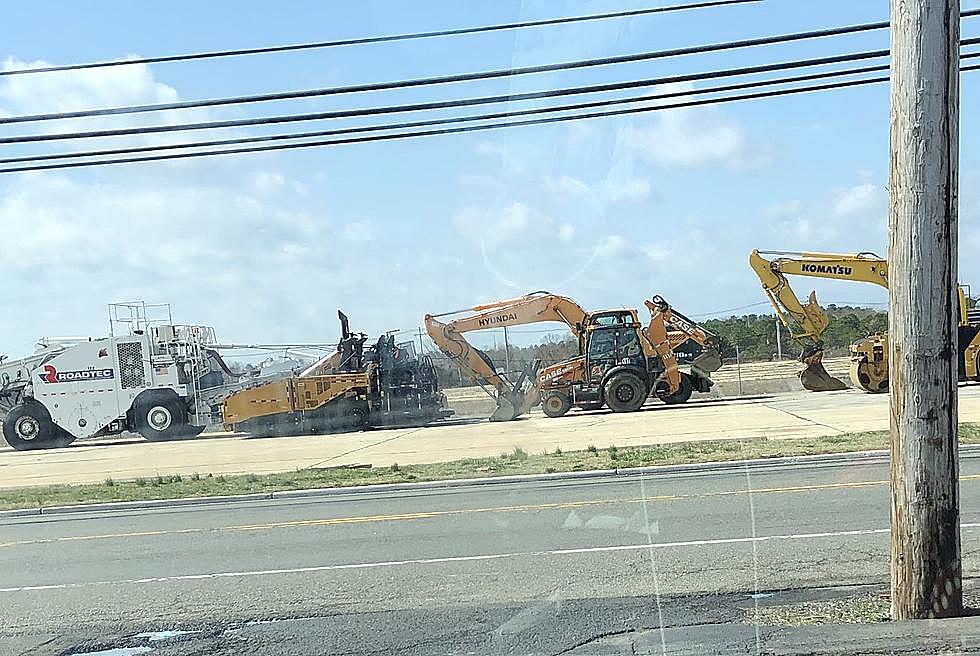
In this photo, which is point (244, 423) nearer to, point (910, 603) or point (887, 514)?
point (887, 514)

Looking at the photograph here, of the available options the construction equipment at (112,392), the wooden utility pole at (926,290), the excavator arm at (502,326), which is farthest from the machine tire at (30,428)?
the wooden utility pole at (926,290)

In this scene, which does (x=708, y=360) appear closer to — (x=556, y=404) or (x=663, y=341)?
(x=663, y=341)

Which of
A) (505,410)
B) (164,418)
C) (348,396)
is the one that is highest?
(348,396)

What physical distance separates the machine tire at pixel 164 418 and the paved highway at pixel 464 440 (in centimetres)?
52

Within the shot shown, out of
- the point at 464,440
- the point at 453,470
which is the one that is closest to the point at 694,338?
the point at 464,440

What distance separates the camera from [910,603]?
607 centimetres

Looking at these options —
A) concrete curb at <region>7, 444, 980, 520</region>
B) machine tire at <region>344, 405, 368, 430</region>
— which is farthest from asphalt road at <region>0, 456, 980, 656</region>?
machine tire at <region>344, 405, 368, 430</region>

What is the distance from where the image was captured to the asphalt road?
6680 mm

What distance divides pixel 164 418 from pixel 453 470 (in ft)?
49.5

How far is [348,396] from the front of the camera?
1097 inches

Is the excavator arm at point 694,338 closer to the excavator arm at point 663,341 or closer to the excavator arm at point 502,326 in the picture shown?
the excavator arm at point 663,341

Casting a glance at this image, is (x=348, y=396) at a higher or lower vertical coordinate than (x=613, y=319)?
lower

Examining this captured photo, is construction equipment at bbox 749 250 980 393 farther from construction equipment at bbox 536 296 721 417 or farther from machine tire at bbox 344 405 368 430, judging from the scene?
machine tire at bbox 344 405 368 430

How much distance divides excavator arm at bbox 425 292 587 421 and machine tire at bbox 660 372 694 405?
335cm
